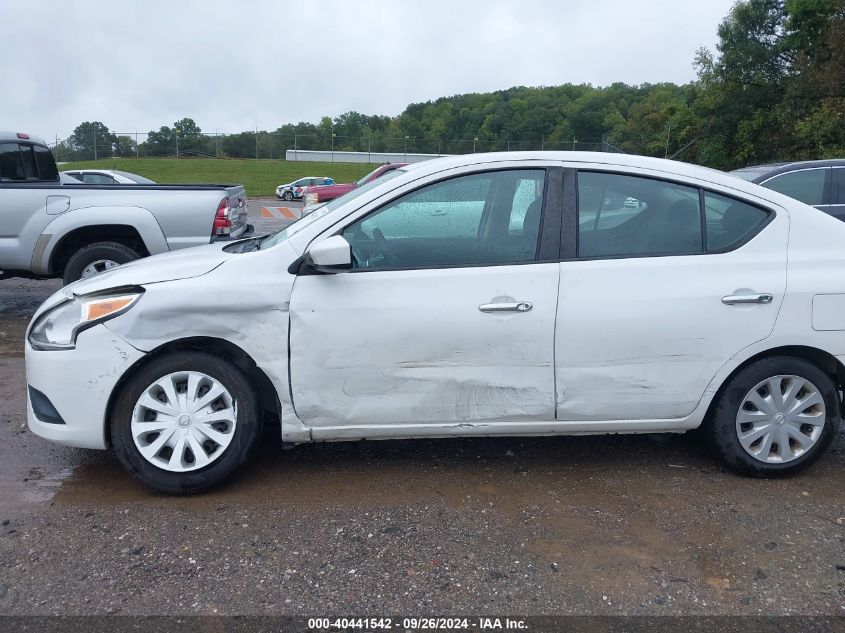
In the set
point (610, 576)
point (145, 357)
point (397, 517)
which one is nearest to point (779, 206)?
point (610, 576)

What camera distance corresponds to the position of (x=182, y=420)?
3.74 m

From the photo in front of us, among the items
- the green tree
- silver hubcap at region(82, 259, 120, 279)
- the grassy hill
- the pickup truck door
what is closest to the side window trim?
silver hubcap at region(82, 259, 120, 279)

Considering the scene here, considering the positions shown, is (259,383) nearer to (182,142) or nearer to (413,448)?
(413,448)

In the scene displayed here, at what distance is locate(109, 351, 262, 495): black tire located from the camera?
3.72 meters

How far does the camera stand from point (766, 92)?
31453 millimetres

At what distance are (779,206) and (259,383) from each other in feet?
9.50

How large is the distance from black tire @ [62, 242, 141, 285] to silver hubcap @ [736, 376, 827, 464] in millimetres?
5981

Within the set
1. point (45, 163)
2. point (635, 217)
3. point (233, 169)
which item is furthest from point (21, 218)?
point (233, 169)

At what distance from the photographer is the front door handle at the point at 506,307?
375 centimetres

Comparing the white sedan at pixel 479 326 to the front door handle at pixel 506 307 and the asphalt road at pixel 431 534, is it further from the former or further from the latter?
the asphalt road at pixel 431 534

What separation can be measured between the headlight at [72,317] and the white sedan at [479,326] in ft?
0.04

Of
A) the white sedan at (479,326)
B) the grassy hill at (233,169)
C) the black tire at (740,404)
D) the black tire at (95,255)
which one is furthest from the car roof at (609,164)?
the grassy hill at (233,169)

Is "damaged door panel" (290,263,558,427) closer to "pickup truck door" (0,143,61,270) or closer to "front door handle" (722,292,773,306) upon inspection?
"front door handle" (722,292,773,306)

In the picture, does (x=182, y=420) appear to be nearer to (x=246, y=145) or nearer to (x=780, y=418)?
(x=780, y=418)
